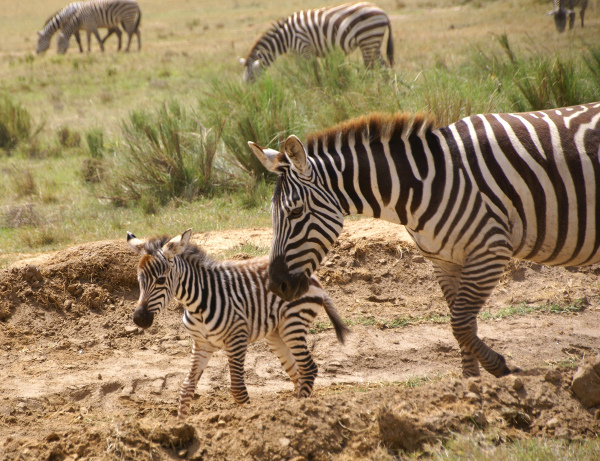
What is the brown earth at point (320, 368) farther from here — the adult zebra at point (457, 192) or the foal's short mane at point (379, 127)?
the foal's short mane at point (379, 127)

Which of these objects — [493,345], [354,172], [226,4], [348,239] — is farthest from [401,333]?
[226,4]

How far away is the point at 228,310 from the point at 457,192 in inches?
92.2

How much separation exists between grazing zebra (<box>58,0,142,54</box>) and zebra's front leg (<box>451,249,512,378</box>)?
28479 millimetres

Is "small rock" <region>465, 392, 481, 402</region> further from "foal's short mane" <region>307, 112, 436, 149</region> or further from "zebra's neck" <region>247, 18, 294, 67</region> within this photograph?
"zebra's neck" <region>247, 18, 294, 67</region>

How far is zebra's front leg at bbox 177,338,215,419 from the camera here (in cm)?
531

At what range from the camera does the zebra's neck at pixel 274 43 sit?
16.2m

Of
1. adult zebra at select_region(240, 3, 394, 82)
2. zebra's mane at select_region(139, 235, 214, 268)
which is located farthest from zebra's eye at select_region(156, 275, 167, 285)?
adult zebra at select_region(240, 3, 394, 82)

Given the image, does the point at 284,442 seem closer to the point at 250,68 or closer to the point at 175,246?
the point at 175,246

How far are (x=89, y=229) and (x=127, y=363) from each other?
318 centimetres

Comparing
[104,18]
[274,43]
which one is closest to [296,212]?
[274,43]

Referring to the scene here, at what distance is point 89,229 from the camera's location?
8.88 metres

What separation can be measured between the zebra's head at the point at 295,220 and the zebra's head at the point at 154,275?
1.23 metres

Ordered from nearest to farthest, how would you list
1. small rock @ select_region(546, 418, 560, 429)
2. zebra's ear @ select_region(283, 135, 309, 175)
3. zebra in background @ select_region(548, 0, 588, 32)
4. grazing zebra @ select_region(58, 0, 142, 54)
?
small rock @ select_region(546, 418, 560, 429) < zebra's ear @ select_region(283, 135, 309, 175) < zebra in background @ select_region(548, 0, 588, 32) < grazing zebra @ select_region(58, 0, 142, 54)

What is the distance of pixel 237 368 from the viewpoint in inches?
212
